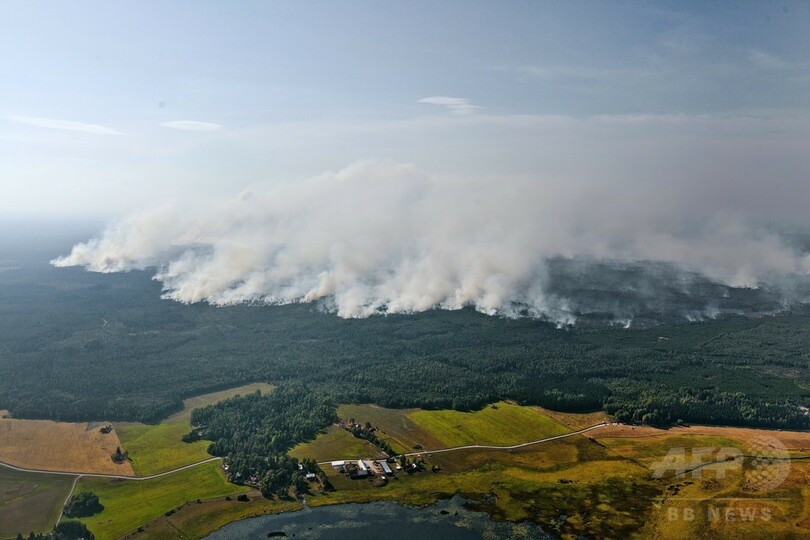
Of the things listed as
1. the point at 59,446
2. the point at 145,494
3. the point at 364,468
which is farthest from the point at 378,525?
the point at 59,446

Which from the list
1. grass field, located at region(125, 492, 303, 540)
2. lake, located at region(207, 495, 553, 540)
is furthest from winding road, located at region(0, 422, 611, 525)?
lake, located at region(207, 495, 553, 540)

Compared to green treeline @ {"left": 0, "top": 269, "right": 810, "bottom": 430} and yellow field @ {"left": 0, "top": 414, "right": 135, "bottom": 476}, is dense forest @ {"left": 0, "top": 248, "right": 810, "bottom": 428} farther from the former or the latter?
yellow field @ {"left": 0, "top": 414, "right": 135, "bottom": 476}

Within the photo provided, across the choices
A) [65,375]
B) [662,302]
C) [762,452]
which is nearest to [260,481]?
[65,375]

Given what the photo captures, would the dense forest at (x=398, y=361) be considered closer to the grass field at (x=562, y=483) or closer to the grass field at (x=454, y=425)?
the grass field at (x=454, y=425)

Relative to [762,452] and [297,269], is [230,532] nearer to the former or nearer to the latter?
[762,452]

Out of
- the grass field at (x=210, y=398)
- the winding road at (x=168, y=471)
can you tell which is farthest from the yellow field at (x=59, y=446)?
the grass field at (x=210, y=398)

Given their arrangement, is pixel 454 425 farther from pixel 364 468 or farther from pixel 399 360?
pixel 399 360
